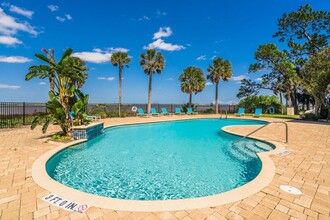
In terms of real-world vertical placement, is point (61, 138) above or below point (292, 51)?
below

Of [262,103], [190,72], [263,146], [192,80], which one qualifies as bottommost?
[263,146]

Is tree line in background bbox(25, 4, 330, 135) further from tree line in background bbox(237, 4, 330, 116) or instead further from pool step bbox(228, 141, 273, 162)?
pool step bbox(228, 141, 273, 162)

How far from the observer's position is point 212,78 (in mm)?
26625

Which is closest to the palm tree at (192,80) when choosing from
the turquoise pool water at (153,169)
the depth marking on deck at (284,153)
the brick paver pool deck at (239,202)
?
the turquoise pool water at (153,169)

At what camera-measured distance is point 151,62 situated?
22.6 m

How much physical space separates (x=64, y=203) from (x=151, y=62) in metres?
21.2

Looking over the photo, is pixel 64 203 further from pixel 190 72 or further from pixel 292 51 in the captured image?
pixel 292 51

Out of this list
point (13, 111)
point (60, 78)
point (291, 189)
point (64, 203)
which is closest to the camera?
point (64, 203)

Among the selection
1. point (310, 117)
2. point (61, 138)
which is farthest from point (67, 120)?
point (310, 117)

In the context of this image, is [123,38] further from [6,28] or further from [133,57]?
[6,28]

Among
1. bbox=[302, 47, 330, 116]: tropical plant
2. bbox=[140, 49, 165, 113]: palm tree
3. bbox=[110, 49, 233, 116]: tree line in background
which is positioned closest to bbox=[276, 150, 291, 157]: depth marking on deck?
bbox=[302, 47, 330, 116]: tropical plant

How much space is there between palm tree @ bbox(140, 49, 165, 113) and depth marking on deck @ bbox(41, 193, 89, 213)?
19549 millimetres

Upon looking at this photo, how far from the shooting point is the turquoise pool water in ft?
13.5

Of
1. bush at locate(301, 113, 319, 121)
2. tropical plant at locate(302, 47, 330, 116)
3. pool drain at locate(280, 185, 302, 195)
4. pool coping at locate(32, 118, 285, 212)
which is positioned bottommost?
pool coping at locate(32, 118, 285, 212)
